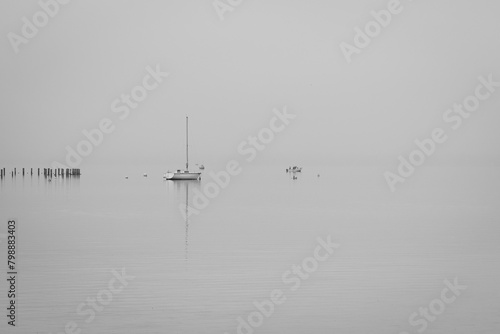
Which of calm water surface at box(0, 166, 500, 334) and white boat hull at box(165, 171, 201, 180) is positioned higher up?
white boat hull at box(165, 171, 201, 180)

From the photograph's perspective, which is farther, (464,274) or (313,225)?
(313,225)

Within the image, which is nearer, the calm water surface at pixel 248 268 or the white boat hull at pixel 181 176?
the calm water surface at pixel 248 268

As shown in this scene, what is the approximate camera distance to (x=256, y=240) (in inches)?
1469

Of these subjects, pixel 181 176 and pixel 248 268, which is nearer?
pixel 248 268

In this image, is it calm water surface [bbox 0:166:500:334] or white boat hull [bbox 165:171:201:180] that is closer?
calm water surface [bbox 0:166:500:334]

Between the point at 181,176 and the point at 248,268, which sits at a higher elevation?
the point at 181,176

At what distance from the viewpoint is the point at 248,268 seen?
28.1m

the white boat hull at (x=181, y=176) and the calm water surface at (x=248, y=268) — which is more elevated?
the white boat hull at (x=181, y=176)

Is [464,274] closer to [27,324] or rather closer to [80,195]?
[27,324]

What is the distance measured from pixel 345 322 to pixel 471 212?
125 feet

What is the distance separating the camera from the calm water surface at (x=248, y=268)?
2009 cm

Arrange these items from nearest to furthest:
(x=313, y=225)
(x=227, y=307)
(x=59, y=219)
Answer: (x=227, y=307), (x=313, y=225), (x=59, y=219)

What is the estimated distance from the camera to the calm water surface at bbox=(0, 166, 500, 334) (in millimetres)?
20094

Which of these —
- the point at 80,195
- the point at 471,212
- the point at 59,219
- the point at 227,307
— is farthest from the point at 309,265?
the point at 80,195
